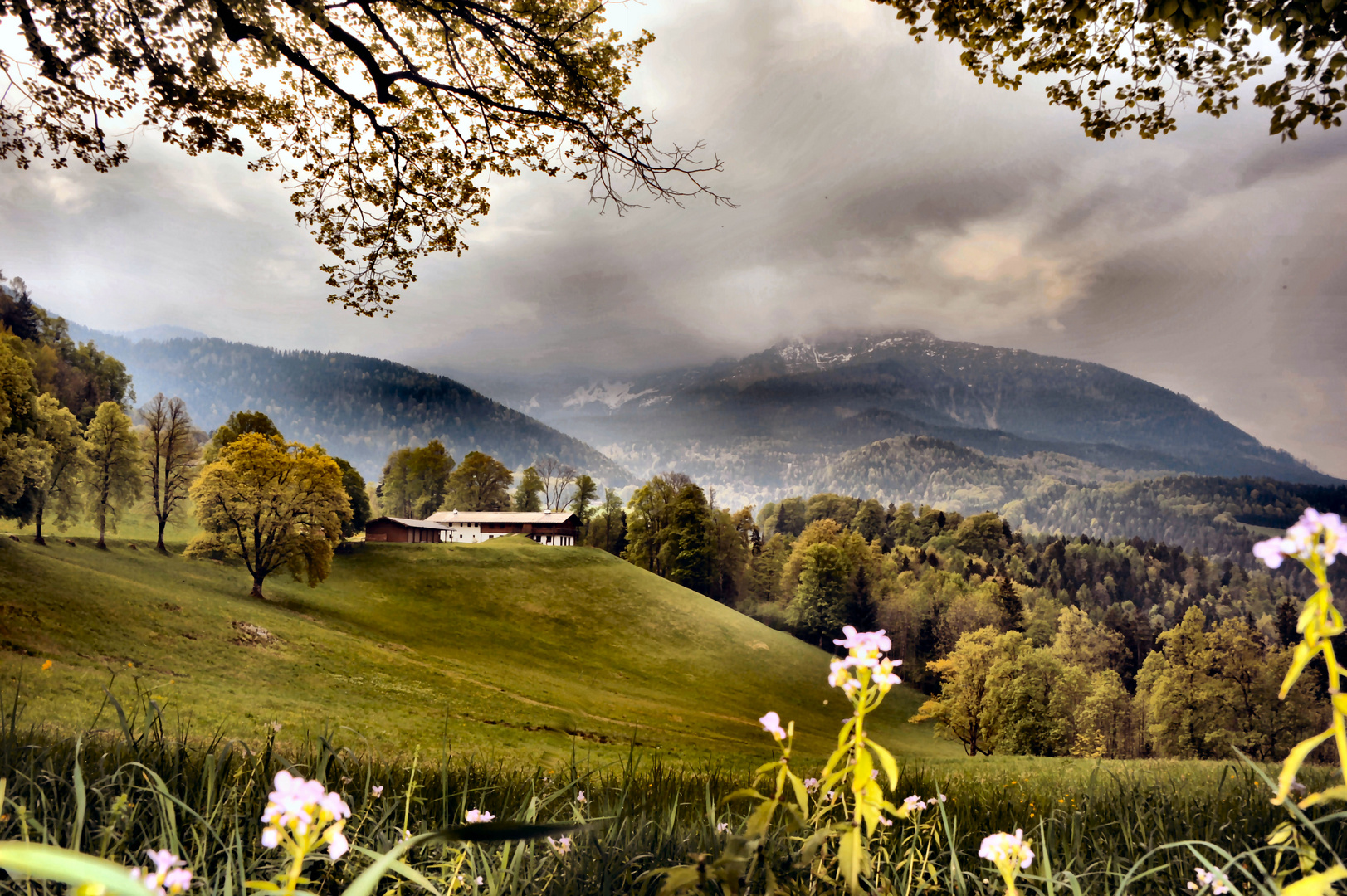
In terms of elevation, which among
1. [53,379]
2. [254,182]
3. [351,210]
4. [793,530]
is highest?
[254,182]

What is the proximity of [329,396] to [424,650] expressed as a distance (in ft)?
26.6

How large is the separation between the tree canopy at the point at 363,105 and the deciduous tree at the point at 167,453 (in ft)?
17.2

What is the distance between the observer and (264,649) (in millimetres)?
9797

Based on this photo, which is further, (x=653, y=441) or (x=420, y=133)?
(x=653, y=441)

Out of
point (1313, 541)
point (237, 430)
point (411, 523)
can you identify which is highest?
point (237, 430)

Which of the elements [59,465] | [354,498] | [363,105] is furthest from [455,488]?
[363,105]

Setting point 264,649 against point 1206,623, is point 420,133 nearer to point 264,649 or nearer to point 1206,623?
point 264,649

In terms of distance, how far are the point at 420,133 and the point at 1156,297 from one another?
70.4 ft

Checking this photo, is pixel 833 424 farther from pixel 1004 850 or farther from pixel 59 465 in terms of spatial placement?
pixel 1004 850

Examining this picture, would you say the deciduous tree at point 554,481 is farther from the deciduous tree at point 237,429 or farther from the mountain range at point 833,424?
the deciduous tree at point 237,429

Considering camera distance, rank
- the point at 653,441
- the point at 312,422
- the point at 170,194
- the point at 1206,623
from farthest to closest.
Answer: the point at 653,441 < the point at 1206,623 < the point at 312,422 < the point at 170,194

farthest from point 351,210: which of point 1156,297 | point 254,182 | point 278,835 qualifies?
point 1156,297

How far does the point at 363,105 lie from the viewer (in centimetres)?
640

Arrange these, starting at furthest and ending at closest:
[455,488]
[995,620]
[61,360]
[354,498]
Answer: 1. [995,620]
2. [455,488]
3. [354,498]
4. [61,360]
